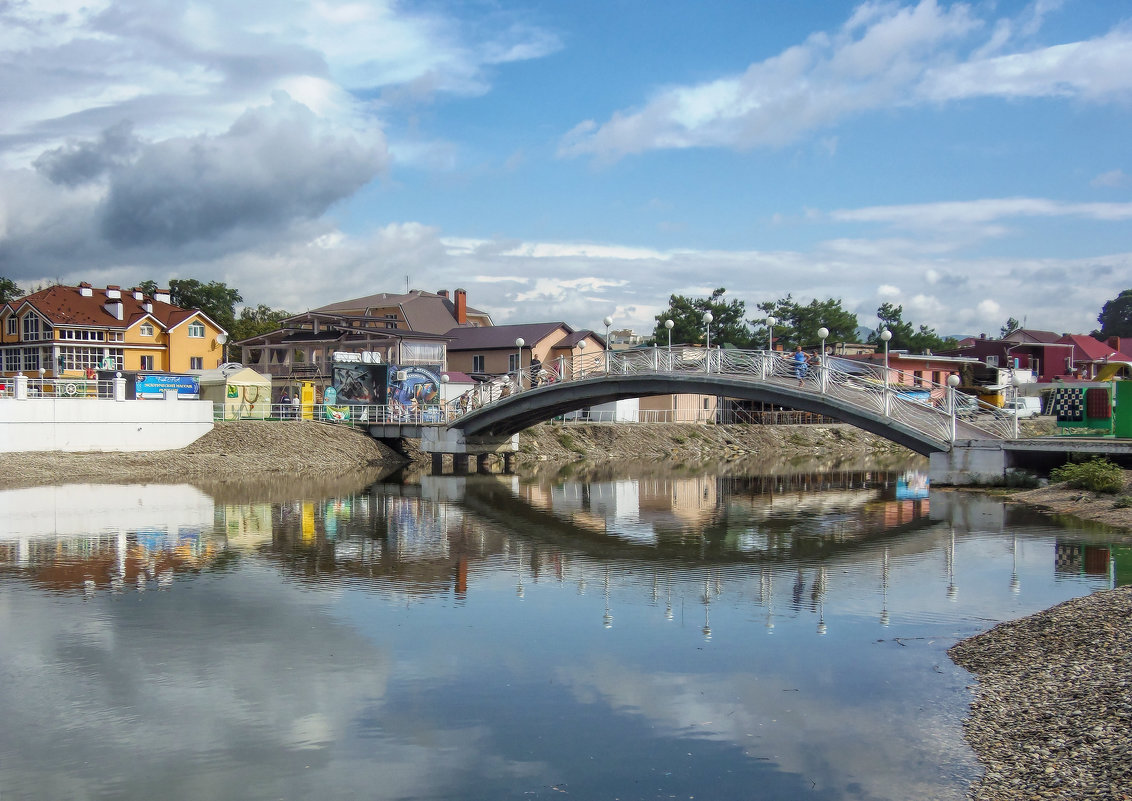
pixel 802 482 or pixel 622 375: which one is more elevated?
pixel 622 375

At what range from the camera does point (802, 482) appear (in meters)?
44.0

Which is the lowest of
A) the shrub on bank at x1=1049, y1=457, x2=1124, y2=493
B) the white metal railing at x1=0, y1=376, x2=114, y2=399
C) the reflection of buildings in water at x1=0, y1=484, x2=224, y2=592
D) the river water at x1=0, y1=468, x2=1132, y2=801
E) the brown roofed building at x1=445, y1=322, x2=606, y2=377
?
the river water at x1=0, y1=468, x2=1132, y2=801

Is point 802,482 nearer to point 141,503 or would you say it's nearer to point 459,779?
point 141,503

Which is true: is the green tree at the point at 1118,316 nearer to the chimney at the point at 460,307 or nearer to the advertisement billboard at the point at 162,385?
the chimney at the point at 460,307

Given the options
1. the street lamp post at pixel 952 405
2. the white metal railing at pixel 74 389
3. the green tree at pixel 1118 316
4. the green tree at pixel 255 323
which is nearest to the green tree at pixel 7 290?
the green tree at pixel 255 323

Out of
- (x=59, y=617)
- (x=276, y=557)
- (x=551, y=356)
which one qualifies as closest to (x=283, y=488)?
(x=276, y=557)

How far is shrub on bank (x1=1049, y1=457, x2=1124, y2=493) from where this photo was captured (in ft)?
98.1

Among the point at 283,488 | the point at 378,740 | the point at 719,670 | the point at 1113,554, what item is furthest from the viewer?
the point at 283,488

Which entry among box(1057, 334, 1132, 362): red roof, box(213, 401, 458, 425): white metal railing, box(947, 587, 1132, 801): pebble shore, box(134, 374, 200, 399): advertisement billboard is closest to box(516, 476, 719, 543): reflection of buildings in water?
box(213, 401, 458, 425): white metal railing

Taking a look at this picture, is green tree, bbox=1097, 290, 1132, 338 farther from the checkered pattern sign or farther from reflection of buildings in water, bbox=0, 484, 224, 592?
reflection of buildings in water, bbox=0, 484, 224, 592

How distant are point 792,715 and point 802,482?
33.1 metres

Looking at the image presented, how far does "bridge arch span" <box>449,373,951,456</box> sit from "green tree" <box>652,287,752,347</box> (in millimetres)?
43689

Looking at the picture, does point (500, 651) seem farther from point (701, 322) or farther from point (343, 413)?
point (701, 322)

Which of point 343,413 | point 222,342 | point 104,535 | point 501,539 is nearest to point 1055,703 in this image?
point 501,539
